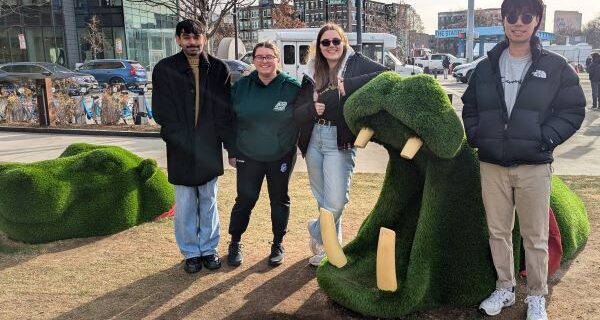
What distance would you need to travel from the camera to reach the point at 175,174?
12.2 ft

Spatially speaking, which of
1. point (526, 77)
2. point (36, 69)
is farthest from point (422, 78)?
point (36, 69)

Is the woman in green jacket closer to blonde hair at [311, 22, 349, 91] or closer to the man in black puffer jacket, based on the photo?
blonde hair at [311, 22, 349, 91]

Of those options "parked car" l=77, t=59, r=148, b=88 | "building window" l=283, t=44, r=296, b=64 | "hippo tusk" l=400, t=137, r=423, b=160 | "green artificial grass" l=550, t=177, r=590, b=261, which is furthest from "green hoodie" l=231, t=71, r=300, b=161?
"parked car" l=77, t=59, r=148, b=88

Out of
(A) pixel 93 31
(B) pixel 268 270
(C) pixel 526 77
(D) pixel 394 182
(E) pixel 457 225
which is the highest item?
(A) pixel 93 31

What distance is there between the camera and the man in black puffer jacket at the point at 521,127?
8.69 feet

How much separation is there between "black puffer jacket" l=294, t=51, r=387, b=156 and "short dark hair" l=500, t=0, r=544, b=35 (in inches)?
34.5

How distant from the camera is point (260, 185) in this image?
3854 millimetres

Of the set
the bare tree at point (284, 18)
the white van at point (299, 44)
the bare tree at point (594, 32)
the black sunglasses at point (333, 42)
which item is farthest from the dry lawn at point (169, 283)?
the bare tree at point (594, 32)

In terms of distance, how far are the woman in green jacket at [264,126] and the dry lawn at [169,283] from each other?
636 mm

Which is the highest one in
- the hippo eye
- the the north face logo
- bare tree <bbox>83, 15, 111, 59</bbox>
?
bare tree <bbox>83, 15, 111, 59</bbox>

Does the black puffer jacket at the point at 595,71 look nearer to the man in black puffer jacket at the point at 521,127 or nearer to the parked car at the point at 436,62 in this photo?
the man in black puffer jacket at the point at 521,127

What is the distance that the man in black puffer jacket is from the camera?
8.69 ft

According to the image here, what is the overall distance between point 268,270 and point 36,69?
78.7 feet

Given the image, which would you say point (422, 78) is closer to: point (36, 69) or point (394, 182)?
point (394, 182)
